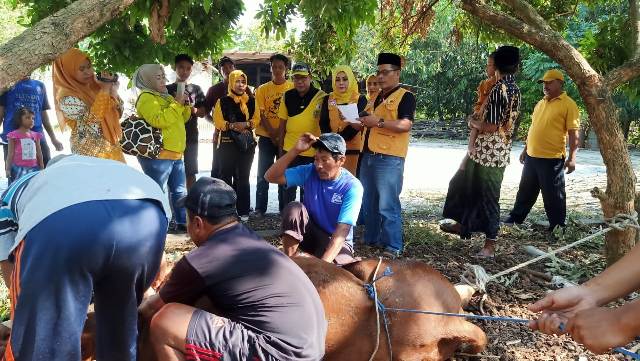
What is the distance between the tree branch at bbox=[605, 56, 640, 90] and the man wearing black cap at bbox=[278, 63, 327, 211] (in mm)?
2617

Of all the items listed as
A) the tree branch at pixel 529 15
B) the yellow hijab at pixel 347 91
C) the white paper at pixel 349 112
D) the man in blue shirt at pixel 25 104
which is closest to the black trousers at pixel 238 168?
the yellow hijab at pixel 347 91

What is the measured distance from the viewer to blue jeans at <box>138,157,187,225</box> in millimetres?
4984

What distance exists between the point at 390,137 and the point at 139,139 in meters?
2.24

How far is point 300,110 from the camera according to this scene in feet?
18.3

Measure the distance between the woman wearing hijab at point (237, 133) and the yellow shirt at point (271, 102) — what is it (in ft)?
0.60

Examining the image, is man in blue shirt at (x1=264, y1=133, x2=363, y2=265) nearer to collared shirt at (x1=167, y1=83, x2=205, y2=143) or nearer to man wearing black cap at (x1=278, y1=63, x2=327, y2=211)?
man wearing black cap at (x1=278, y1=63, x2=327, y2=211)

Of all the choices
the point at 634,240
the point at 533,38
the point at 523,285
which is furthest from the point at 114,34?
the point at 634,240

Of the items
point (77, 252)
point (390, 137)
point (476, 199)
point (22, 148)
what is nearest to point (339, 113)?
point (390, 137)

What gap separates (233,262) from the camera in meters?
2.27

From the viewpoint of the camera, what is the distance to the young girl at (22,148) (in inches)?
228

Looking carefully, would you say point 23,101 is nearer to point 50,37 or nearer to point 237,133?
point 237,133

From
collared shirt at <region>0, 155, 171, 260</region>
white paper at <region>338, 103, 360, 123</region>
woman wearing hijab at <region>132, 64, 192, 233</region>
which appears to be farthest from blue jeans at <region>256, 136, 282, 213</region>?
collared shirt at <region>0, 155, 171, 260</region>

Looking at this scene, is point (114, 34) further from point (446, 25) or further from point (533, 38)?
point (446, 25)

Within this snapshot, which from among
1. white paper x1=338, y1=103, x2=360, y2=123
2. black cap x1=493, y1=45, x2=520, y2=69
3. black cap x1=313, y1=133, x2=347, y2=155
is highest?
black cap x1=493, y1=45, x2=520, y2=69
